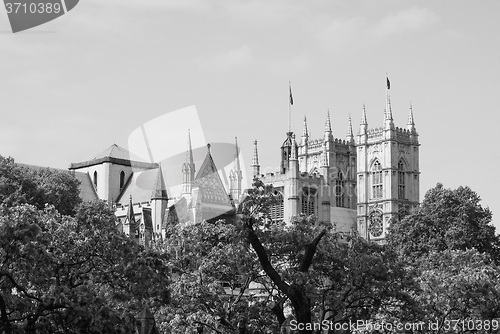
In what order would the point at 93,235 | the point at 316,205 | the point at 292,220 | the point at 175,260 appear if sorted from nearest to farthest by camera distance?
the point at 93,235 < the point at 292,220 < the point at 175,260 < the point at 316,205

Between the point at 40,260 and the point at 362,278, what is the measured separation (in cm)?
932

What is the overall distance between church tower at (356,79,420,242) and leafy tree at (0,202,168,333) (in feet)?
385

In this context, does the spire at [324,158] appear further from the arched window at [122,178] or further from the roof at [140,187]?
the arched window at [122,178]

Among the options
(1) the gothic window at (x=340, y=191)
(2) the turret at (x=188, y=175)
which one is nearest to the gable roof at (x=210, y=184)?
(2) the turret at (x=188, y=175)

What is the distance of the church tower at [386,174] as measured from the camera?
147 m

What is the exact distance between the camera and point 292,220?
108 ft

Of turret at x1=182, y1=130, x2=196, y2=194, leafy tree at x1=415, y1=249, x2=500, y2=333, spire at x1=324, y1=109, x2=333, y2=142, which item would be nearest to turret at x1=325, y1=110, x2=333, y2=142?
spire at x1=324, y1=109, x2=333, y2=142

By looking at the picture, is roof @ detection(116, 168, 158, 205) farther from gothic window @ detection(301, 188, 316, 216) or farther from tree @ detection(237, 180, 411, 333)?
tree @ detection(237, 180, 411, 333)

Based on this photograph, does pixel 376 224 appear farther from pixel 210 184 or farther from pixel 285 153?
pixel 210 184

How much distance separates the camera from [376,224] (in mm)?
146375

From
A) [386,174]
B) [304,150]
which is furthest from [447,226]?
[304,150]

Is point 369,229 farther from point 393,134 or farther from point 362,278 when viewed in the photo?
point 362,278

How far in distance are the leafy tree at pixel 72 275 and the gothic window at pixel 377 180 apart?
11914 cm

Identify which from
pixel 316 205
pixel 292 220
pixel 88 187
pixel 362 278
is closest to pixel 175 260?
pixel 292 220
